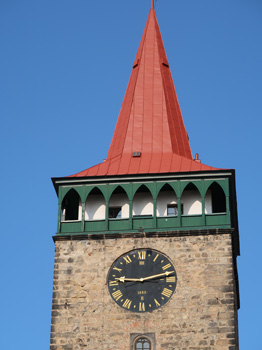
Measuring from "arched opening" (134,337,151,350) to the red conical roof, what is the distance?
6742mm

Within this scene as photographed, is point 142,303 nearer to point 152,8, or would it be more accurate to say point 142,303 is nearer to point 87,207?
point 87,207

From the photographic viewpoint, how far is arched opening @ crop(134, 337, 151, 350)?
40656mm

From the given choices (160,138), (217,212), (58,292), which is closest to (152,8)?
(160,138)

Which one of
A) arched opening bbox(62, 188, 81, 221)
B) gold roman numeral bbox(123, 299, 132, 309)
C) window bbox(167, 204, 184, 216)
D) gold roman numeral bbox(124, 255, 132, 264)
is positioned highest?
arched opening bbox(62, 188, 81, 221)

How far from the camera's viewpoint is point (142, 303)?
41.3m

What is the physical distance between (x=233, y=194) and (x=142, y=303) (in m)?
6.28

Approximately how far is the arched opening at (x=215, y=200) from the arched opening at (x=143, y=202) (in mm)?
2125

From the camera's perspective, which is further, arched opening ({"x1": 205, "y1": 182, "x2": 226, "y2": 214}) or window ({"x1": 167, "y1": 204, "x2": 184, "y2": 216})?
arched opening ({"x1": 205, "y1": 182, "x2": 226, "y2": 214})

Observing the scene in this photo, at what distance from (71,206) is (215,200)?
218 inches

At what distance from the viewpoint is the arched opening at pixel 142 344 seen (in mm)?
40656

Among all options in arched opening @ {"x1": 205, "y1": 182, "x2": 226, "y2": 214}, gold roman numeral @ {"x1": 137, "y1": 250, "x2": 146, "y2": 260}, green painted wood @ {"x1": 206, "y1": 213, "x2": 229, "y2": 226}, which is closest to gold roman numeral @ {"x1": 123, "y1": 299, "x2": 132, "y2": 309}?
gold roman numeral @ {"x1": 137, "y1": 250, "x2": 146, "y2": 260}

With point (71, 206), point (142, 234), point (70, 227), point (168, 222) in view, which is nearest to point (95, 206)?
point (71, 206)

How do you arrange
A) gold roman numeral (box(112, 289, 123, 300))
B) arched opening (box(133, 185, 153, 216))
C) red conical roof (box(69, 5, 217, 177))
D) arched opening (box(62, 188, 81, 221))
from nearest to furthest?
gold roman numeral (box(112, 289, 123, 300)) → arched opening (box(133, 185, 153, 216)) → arched opening (box(62, 188, 81, 221)) → red conical roof (box(69, 5, 217, 177))

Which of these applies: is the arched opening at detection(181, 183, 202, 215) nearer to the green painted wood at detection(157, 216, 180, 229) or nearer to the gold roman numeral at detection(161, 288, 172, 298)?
the green painted wood at detection(157, 216, 180, 229)
